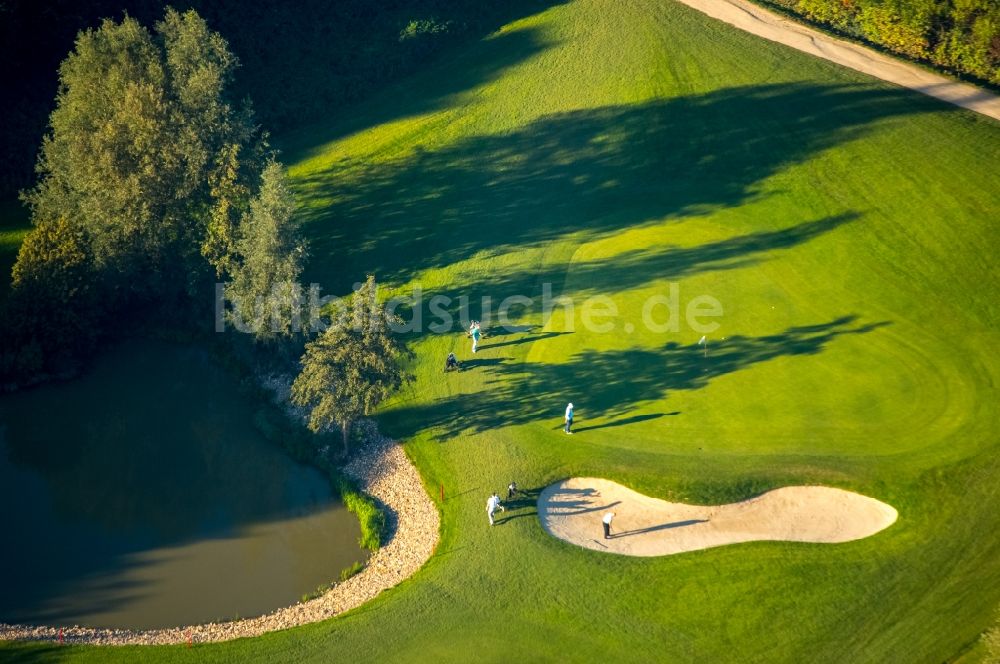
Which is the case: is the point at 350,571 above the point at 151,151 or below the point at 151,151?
below

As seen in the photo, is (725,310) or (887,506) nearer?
(887,506)

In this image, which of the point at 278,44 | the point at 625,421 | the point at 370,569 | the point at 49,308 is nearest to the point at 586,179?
the point at 625,421

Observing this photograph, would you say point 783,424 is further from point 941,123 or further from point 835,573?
point 941,123

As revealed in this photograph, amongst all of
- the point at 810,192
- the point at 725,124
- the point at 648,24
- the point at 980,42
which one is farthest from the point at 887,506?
the point at 648,24

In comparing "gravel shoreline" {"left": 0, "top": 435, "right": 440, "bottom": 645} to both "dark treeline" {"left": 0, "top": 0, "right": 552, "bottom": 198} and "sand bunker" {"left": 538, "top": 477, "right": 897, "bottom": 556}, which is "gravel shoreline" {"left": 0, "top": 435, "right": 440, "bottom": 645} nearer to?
"sand bunker" {"left": 538, "top": 477, "right": 897, "bottom": 556}

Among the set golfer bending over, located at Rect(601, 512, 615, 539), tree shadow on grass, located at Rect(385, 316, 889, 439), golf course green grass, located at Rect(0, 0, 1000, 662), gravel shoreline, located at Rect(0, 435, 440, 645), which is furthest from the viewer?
tree shadow on grass, located at Rect(385, 316, 889, 439)

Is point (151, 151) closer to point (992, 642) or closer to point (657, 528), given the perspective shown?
point (657, 528)

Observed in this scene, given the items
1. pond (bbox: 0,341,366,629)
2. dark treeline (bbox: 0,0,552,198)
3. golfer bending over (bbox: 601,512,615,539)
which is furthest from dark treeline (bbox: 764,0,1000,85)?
pond (bbox: 0,341,366,629)
